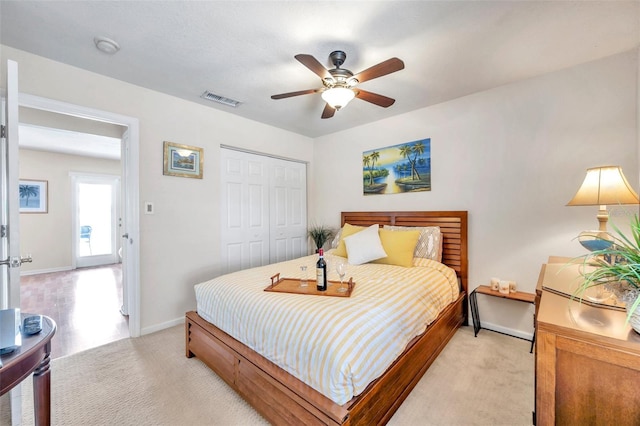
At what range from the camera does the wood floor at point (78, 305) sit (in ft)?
8.64

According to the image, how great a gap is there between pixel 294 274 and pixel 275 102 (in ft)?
6.63

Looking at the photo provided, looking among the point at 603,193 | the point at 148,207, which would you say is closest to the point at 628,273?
the point at 603,193

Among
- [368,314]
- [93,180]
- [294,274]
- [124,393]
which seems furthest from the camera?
[93,180]

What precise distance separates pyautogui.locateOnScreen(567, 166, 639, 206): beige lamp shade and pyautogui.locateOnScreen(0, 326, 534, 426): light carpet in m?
1.39

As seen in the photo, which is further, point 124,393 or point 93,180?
point 93,180

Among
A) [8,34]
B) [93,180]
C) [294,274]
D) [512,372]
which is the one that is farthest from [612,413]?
[93,180]

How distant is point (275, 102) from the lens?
3098mm

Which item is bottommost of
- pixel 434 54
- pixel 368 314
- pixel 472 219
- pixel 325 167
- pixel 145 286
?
pixel 145 286

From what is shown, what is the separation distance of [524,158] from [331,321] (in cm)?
258

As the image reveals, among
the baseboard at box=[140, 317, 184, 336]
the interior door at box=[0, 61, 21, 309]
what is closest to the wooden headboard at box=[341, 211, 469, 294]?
the baseboard at box=[140, 317, 184, 336]

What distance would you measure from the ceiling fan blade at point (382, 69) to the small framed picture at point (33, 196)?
23.0 feet

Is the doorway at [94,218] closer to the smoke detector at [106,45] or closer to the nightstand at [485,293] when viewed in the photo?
the smoke detector at [106,45]

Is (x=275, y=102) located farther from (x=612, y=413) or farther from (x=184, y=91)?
(x=612, y=413)

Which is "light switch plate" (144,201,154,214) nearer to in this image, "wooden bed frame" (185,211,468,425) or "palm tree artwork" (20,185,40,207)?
"wooden bed frame" (185,211,468,425)
